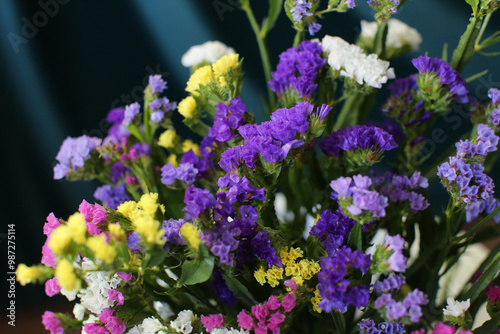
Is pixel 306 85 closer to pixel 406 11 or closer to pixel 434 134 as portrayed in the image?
pixel 406 11

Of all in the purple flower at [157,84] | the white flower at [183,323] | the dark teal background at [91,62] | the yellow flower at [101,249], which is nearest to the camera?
the yellow flower at [101,249]

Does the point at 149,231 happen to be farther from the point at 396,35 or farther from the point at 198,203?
the point at 396,35

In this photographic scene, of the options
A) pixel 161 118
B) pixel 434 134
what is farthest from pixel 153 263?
pixel 434 134

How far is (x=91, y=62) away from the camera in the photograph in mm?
1014

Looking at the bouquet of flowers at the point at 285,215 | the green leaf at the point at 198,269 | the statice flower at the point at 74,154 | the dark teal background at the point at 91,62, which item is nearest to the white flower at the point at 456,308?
the bouquet of flowers at the point at 285,215

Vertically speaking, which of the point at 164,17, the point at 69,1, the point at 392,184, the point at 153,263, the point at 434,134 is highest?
A: the point at 69,1

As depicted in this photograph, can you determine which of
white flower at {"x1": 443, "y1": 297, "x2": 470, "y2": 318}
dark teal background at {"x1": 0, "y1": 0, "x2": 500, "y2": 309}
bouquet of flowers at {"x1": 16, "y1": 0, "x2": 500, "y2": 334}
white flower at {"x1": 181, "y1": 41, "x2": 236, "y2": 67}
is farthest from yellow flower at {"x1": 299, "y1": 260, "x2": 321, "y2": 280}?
dark teal background at {"x1": 0, "y1": 0, "x2": 500, "y2": 309}

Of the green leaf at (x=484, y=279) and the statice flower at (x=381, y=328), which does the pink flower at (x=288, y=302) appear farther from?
the green leaf at (x=484, y=279)

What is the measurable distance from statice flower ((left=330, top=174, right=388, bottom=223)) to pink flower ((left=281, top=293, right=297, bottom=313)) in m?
0.09

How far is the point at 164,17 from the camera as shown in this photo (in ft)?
3.30

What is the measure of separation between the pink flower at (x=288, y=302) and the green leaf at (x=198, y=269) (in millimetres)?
77

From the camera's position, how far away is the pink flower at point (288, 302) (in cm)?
37

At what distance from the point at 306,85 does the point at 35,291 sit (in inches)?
40.2

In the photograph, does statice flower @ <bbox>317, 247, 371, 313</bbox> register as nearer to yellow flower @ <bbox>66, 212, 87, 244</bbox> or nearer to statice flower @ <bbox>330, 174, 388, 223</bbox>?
statice flower @ <bbox>330, 174, 388, 223</bbox>
